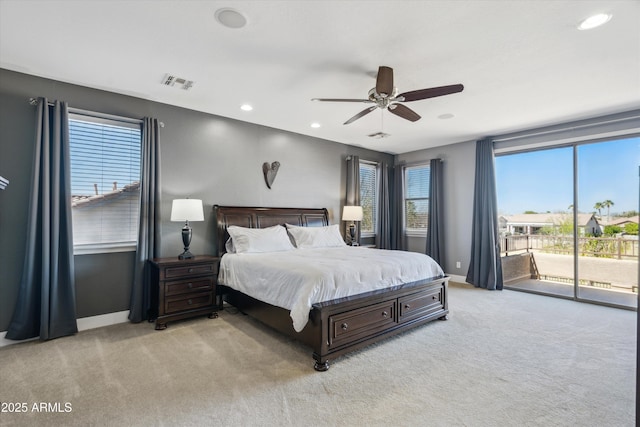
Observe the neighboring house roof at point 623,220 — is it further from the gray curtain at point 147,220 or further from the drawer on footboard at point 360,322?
the gray curtain at point 147,220

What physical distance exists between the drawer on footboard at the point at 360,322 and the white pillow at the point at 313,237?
1.85m

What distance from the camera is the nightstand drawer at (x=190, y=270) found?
11.4 feet

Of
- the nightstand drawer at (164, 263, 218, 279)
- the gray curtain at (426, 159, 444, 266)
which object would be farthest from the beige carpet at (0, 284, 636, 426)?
the gray curtain at (426, 159, 444, 266)

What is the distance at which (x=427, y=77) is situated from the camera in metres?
3.17

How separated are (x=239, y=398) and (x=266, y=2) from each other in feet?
8.98

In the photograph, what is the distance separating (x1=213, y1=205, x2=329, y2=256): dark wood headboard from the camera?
4293 millimetres

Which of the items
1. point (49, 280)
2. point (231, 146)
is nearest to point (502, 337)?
point (231, 146)

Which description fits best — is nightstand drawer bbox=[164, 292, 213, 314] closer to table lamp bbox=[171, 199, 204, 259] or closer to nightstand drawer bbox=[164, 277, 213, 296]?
nightstand drawer bbox=[164, 277, 213, 296]

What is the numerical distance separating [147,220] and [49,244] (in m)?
0.91

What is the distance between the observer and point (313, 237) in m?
4.72

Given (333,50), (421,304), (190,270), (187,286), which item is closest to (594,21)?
(333,50)

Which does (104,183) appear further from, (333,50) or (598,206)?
(598,206)

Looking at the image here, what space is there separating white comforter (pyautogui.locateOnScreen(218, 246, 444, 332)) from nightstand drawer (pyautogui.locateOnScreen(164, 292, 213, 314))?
0.30 meters

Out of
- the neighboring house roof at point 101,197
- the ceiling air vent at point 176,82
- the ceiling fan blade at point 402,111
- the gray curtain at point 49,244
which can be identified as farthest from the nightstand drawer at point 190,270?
the ceiling fan blade at point 402,111
